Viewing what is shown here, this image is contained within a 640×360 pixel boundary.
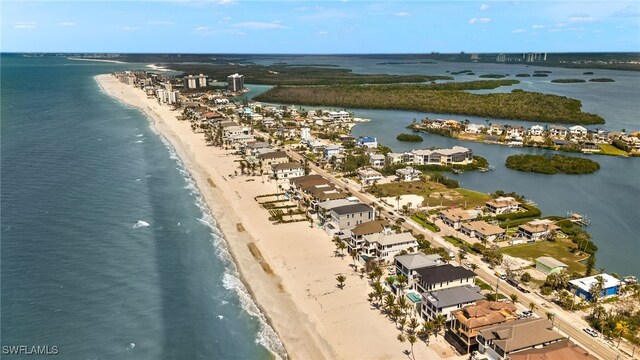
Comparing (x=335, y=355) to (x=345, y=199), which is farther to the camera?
(x=345, y=199)

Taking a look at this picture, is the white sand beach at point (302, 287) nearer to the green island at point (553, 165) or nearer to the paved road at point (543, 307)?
the paved road at point (543, 307)

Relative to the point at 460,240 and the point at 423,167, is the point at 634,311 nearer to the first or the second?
the point at 460,240

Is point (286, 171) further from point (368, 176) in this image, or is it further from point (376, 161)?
point (376, 161)

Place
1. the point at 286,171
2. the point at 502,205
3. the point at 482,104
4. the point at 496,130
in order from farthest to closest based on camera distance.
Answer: the point at 482,104
the point at 496,130
the point at 286,171
the point at 502,205

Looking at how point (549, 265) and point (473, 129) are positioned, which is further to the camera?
point (473, 129)

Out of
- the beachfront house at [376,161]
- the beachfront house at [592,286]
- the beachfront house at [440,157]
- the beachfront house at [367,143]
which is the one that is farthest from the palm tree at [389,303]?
the beachfront house at [367,143]

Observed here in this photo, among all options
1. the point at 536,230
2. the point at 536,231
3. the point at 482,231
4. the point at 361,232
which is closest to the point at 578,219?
the point at 536,230

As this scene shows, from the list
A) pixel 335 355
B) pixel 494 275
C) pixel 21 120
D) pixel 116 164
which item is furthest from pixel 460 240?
pixel 21 120
